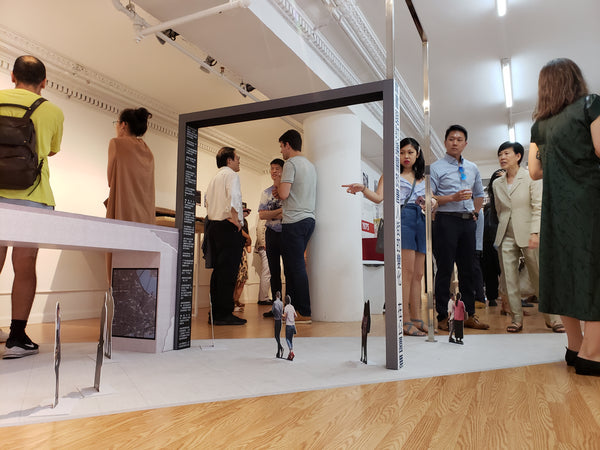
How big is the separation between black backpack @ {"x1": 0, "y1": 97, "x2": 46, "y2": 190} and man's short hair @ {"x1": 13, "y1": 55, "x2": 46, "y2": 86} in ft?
1.06

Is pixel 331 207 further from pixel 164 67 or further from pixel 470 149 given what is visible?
pixel 470 149

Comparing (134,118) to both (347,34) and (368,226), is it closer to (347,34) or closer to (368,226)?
(347,34)

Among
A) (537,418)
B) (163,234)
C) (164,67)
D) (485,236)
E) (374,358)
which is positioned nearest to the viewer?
(537,418)

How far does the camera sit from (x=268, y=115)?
2314mm

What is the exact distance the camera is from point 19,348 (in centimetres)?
208

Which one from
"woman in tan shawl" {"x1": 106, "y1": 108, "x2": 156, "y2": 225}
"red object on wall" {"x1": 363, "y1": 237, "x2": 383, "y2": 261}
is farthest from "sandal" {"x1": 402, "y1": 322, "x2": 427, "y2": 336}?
"red object on wall" {"x1": 363, "y1": 237, "x2": 383, "y2": 261}

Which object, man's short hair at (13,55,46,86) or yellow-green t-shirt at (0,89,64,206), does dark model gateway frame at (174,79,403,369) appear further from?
man's short hair at (13,55,46,86)

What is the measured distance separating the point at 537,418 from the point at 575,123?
128cm

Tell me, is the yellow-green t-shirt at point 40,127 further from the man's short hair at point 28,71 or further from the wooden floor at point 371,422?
the wooden floor at point 371,422

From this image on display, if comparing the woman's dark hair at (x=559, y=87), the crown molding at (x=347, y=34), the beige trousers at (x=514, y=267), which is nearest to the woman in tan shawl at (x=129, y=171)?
the crown molding at (x=347, y=34)

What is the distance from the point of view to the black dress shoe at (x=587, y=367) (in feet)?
5.48

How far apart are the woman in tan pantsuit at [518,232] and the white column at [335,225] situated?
1.31 meters

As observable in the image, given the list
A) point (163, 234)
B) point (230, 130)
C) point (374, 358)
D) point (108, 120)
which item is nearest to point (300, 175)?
point (163, 234)

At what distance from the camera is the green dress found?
5.82ft
